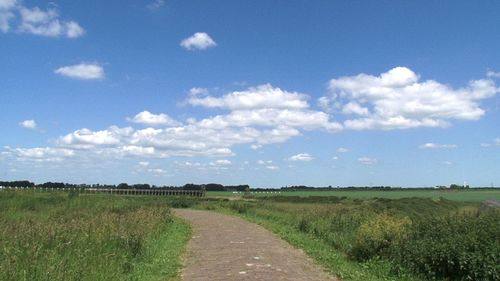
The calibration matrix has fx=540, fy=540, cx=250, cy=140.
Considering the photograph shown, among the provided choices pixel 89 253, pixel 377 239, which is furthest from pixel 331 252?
pixel 89 253

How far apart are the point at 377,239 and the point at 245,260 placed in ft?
11.7

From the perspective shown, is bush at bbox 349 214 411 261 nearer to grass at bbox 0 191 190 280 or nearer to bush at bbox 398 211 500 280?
bush at bbox 398 211 500 280

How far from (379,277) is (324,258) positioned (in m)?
2.42

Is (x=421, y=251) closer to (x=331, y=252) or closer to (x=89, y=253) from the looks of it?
(x=331, y=252)

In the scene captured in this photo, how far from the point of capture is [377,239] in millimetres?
13898

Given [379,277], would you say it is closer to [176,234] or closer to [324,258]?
[324,258]

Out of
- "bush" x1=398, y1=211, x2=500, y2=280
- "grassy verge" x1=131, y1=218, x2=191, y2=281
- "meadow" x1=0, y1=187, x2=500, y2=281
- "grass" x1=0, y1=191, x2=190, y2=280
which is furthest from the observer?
"grassy verge" x1=131, y1=218, x2=191, y2=281

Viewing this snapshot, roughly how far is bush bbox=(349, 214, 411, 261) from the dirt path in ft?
4.63

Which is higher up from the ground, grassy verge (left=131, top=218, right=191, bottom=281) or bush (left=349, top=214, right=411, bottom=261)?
bush (left=349, top=214, right=411, bottom=261)

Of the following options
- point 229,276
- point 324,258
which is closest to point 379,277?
point 324,258

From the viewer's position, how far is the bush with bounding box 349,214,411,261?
45.4 feet

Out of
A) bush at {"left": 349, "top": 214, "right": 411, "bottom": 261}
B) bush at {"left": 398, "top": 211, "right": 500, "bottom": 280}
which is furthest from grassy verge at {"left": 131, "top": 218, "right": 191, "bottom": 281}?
bush at {"left": 398, "top": 211, "right": 500, "bottom": 280}

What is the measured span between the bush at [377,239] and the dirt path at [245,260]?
55.5 inches

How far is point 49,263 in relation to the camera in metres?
9.59
